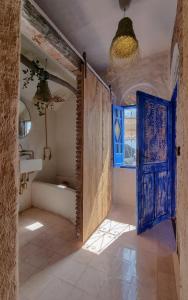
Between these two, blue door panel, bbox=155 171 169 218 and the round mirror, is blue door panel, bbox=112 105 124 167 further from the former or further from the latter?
the round mirror

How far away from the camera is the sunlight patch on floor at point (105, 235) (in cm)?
212

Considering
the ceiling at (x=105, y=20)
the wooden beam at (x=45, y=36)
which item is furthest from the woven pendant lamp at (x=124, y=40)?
the wooden beam at (x=45, y=36)

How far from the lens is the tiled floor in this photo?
150 cm

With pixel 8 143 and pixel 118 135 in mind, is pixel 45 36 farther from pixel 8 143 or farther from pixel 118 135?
pixel 118 135

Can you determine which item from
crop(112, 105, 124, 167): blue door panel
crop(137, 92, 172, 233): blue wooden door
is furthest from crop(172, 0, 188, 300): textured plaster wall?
crop(112, 105, 124, 167): blue door panel

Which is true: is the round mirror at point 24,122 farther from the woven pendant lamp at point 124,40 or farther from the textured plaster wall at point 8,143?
the textured plaster wall at point 8,143

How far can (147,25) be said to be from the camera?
239 cm

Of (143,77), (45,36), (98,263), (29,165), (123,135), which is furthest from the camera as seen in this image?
(123,135)

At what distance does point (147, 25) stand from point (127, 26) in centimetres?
59

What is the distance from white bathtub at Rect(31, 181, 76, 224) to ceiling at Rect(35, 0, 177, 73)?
98.6 inches

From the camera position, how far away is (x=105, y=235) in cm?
241

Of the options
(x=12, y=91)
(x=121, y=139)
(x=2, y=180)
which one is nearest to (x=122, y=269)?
(x=2, y=180)

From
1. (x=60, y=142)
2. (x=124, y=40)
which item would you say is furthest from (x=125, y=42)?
(x=60, y=142)

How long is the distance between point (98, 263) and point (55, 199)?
5.08 ft
